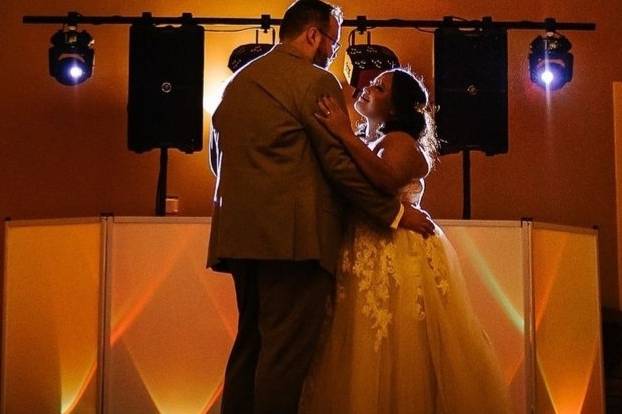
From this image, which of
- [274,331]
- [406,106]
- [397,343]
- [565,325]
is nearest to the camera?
[274,331]

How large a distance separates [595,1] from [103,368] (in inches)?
147

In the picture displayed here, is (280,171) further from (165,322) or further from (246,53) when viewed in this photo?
(246,53)

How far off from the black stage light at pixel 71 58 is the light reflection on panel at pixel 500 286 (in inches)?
87.3

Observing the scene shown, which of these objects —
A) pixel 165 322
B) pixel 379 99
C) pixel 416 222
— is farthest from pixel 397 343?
pixel 165 322

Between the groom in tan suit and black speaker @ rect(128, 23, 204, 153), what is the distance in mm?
2039

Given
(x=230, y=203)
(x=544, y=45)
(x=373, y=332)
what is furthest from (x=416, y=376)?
(x=544, y=45)

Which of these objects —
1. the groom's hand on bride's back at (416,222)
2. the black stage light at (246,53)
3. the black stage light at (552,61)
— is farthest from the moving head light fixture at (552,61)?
the groom's hand on bride's back at (416,222)

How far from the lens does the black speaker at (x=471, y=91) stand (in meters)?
4.52

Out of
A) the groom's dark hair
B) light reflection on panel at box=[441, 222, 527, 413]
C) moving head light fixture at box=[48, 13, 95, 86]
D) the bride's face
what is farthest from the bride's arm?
moving head light fixture at box=[48, 13, 95, 86]

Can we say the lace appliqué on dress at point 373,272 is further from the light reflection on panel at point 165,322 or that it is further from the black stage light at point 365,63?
the black stage light at point 365,63

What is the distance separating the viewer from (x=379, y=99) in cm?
276

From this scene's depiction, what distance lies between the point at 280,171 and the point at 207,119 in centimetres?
287

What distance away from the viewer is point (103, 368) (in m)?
3.76

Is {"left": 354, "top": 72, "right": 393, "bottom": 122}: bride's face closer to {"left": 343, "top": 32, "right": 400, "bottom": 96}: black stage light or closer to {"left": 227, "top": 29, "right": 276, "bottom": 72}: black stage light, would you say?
{"left": 343, "top": 32, "right": 400, "bottom": 96}: black stage light
